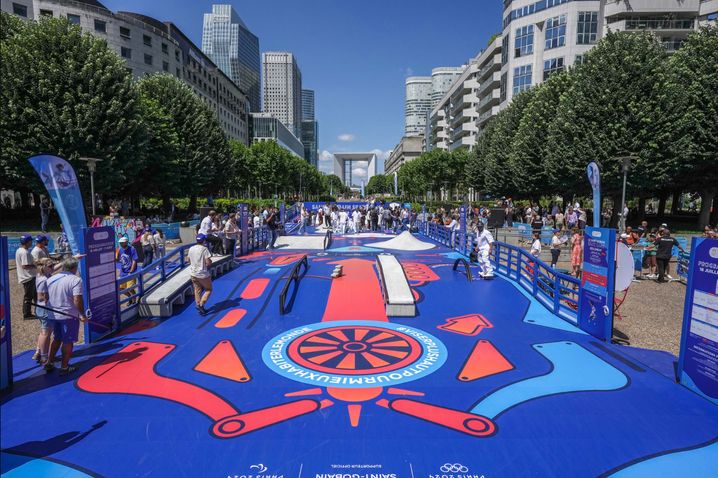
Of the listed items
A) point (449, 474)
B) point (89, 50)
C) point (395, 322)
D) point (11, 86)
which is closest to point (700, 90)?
point (395, 322)

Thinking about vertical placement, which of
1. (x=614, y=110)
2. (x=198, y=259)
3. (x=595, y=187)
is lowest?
(x=198, y=259)

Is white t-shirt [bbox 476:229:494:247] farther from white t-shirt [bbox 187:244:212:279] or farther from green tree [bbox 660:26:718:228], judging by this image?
green tree [bbox 660:26:718:228]

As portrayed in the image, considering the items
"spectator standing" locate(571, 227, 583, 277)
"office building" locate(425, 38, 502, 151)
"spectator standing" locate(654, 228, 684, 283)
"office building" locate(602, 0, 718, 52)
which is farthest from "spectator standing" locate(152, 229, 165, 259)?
"office building" locate(425, 38, 502, 151)

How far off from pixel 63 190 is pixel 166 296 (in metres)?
3.38

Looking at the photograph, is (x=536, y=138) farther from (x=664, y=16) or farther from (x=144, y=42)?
(x=144, y=42)

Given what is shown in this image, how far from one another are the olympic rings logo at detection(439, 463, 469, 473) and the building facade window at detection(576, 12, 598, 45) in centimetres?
5864

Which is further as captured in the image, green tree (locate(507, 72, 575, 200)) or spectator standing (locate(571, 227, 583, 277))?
green tree (locate(507, 72, 575, 200))

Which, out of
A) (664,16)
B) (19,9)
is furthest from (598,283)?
(19,9)

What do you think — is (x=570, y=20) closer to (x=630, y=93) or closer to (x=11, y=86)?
(x=630, y=93)

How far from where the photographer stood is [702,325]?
6.18 metres

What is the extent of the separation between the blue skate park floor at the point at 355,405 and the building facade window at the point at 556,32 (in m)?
52.7

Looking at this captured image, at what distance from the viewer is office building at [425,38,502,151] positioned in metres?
63.6

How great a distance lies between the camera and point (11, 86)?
2247 cm

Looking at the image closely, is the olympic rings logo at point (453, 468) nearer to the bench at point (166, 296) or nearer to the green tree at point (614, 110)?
the bench at point (166, 296)
